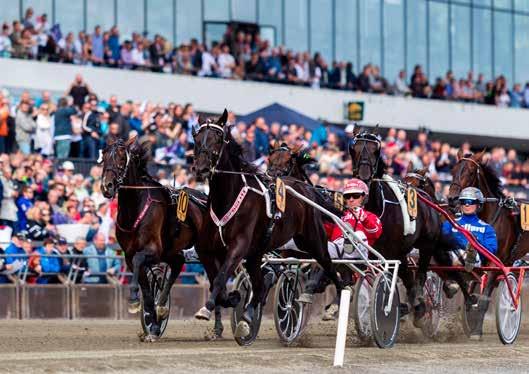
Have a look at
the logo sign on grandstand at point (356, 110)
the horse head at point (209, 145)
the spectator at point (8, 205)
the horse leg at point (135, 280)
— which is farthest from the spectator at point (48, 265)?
the logo sign on grandstand at point (356, 110)

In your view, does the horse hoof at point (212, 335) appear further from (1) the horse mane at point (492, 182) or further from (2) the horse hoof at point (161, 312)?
(1) the horse mane at point (492, 182)

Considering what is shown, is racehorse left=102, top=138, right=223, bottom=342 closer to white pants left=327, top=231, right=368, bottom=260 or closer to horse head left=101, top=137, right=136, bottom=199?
horse head left=101, top=137, right=136, bottom=199

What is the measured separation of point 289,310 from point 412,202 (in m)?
1.78

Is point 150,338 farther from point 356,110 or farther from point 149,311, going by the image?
point 356,110

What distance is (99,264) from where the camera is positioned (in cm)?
2006

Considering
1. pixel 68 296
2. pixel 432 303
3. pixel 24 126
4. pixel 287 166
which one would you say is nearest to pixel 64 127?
pixel 24 126

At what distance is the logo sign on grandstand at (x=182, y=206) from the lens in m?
15.1

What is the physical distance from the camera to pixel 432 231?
15859 mm

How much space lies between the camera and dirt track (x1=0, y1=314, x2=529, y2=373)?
11.5m

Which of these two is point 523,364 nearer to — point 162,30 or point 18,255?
point 18,255

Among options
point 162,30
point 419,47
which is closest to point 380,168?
point 162,30

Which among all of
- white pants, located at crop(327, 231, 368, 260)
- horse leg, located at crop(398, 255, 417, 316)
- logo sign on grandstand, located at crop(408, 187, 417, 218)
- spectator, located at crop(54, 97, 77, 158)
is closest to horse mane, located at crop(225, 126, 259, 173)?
white pants, located at crop(327, 231, 368, 260)

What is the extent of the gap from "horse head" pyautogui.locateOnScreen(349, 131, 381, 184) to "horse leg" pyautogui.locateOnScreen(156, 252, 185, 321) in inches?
93.5

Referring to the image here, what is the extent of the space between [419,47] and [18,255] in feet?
74.6
